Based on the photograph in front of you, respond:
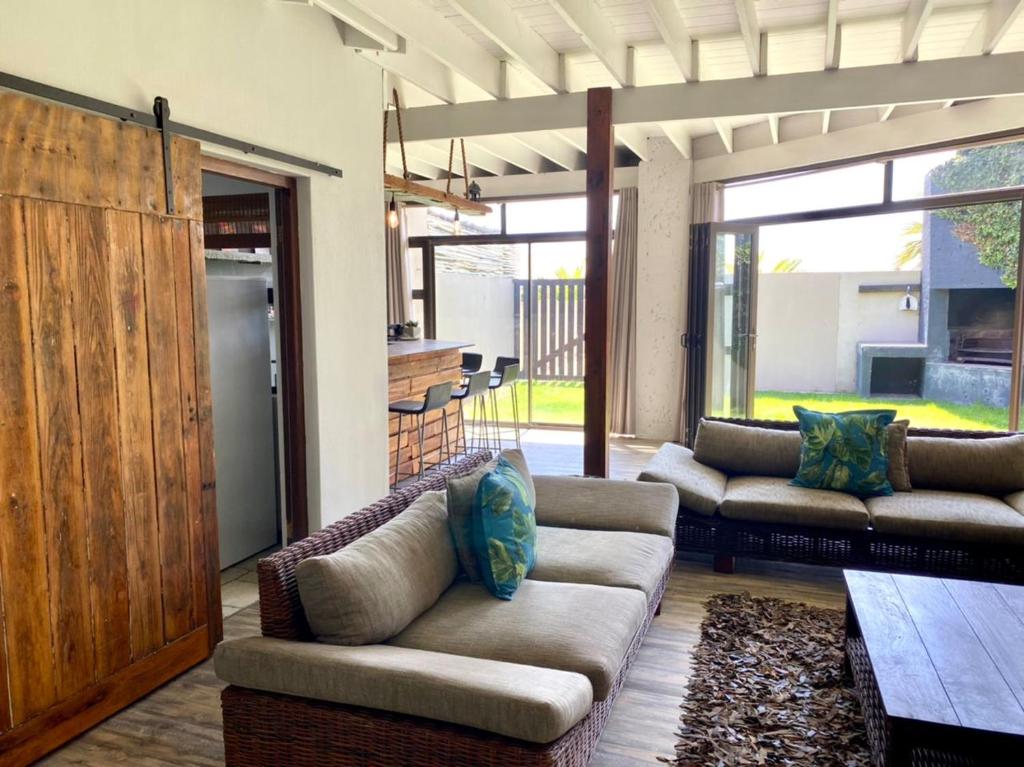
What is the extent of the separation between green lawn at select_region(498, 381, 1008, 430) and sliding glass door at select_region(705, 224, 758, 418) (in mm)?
1027

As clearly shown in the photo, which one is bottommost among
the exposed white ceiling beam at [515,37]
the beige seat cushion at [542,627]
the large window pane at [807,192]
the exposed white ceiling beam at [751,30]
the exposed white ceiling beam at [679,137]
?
the beige seat cushion at [542,627]

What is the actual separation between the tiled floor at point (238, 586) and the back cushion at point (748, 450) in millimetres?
2556

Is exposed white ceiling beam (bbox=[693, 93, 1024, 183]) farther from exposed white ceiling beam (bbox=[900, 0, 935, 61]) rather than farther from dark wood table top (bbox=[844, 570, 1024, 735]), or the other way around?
dark wood table top (bbox=[844, 570, 1024, 735])

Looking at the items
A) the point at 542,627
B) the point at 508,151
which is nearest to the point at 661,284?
the point at 508,151

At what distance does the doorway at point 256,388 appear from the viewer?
3818 millimetres

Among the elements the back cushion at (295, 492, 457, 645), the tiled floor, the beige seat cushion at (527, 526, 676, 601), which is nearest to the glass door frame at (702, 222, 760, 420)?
the beige seat cushion at (527, 526, 676, 601)

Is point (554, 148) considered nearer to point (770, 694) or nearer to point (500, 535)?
point (500, 535)

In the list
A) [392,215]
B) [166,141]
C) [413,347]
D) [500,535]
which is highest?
[392,215]

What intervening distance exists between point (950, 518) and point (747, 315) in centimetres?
374

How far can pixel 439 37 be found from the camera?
13.0 ft

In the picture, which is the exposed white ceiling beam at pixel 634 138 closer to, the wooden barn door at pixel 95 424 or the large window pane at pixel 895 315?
the large window pane at pixel 895 315

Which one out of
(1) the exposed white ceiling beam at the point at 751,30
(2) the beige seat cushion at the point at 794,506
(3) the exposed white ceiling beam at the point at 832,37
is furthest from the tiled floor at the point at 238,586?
(3) the exposed white ceiling beam at the point at 832,37

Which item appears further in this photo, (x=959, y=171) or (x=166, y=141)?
(x=959, y=171)

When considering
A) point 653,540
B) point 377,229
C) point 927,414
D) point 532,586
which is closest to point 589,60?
point 377,229
